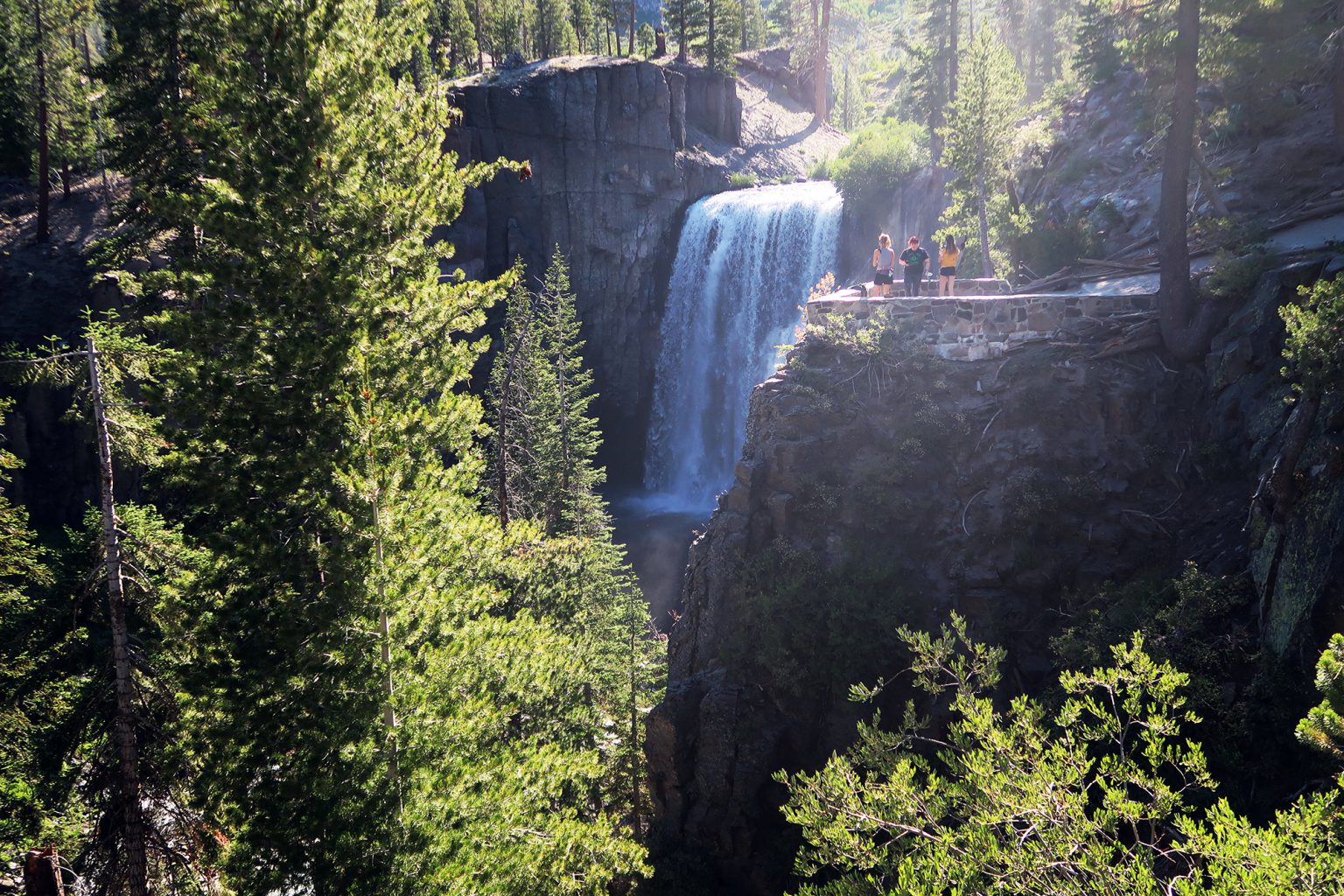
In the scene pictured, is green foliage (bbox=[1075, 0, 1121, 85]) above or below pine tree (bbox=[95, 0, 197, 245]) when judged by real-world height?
above

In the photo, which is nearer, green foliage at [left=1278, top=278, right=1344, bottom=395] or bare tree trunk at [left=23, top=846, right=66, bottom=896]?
bare tree trunk at [left=23, top=846, right=66, bottom=896]

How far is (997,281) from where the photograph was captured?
716 inches

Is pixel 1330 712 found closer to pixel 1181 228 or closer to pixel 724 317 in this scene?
pixel 1181 228

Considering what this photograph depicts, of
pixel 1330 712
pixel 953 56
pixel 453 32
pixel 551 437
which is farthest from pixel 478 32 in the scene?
pixel 1330 712

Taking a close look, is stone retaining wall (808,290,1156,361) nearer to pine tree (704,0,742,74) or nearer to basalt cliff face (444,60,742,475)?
basalt cliff face (444,60,742,475)

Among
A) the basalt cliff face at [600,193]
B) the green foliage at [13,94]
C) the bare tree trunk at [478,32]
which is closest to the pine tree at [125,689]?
the basalt cliff face at [600,193]

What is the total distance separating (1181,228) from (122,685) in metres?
16.6

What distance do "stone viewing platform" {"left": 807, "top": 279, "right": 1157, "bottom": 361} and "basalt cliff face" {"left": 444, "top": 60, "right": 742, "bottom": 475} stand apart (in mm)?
27637

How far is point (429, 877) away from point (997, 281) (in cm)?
1600

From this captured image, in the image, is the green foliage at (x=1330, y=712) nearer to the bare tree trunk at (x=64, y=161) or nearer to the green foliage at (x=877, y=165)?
the green foliage at (x=877, y=165)

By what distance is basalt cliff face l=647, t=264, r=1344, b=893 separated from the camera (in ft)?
42.7

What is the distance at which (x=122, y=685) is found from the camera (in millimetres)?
9109

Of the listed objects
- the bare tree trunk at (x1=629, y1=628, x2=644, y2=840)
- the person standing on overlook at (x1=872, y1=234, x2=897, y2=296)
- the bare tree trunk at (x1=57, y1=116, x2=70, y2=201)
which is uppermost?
the bare tree trunk at (x1=57, y1=116, x2=70, y2=201)

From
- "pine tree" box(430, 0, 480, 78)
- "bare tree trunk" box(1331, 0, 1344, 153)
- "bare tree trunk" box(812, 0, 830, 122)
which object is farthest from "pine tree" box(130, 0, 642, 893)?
"bare tree trunk" box(812, 0, 830, 122)
